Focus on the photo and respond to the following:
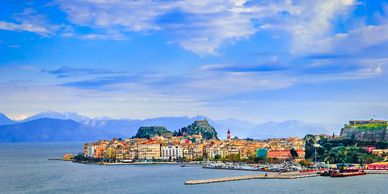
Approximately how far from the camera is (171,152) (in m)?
78.0

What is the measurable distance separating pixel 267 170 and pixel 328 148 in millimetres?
15295

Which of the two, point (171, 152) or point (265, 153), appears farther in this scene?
point (171, 152)

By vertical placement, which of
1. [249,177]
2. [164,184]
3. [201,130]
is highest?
[201,130]

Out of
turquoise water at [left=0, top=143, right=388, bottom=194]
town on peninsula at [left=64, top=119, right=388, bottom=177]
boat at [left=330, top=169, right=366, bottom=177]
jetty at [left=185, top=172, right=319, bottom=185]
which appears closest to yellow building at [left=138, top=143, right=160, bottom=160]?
town on peninsula at [left=64, top=119, right=388, bottom=177]

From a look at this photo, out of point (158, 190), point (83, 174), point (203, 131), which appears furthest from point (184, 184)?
point (203, 131)

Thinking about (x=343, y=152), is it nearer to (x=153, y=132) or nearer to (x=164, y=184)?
(x=164, y=184)

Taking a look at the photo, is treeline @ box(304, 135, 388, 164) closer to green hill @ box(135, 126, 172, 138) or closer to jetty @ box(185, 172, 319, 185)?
jetty @ box(185, 172, 319, 185)

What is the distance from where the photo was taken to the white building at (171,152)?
77088 millimetres

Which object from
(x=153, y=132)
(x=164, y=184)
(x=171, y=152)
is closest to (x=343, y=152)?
(x=171, y=152)

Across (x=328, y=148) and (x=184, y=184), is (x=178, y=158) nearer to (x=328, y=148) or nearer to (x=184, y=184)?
(x=328, y=148)

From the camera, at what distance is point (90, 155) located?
79875mm

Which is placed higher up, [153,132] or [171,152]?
[153,132]

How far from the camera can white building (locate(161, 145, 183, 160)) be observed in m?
77.1

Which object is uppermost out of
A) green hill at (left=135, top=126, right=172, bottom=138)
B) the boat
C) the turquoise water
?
green hill at (left=135, top=126, right=172, bottom=138)
